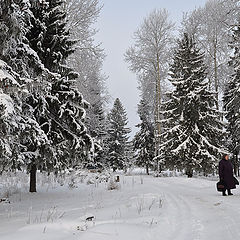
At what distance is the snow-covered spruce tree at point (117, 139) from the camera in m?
33.8

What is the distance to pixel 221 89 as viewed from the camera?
21.9 m

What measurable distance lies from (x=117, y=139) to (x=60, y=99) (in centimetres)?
2513

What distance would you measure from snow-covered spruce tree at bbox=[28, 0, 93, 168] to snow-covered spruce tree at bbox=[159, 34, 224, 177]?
8.22m

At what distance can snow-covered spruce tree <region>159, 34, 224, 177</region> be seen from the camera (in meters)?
16.4

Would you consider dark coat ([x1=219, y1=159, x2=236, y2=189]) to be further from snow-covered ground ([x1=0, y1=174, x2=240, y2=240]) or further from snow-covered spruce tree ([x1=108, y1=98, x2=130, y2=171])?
snow-covered spruce tree ([x1=108, y1=98, x2=130, y2=171])

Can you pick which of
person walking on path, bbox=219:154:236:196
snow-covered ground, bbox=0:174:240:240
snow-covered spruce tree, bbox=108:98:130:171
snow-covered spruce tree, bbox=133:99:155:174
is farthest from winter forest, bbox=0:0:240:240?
snow-covered spruce tree, bbox=108:98:130:171

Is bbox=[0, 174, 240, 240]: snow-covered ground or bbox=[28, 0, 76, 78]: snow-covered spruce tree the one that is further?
bbox=[28, 0, 76, 78]: snow-covered spruce tree

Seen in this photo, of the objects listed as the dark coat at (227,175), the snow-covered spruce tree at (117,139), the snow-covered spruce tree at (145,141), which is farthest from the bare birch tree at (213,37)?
the snow-covered spruce tree at (117,139)

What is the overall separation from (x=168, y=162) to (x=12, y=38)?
1332 cm

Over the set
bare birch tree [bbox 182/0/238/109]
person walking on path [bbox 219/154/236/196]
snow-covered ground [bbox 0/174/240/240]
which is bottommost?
snow-covered ground [bbox 0/174/240/240]

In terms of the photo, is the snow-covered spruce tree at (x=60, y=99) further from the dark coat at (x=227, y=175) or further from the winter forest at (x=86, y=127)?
the dark coat at (x=227, y=175)

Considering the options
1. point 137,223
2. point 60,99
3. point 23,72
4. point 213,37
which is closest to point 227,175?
point 137,223

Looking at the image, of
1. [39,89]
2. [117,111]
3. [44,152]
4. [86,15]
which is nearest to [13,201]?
[44,152]

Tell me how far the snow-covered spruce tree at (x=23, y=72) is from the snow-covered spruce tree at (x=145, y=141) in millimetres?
22084
